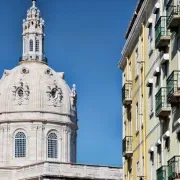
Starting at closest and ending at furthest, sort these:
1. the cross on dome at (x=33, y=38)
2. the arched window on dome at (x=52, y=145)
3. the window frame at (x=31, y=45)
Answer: the arched window on dome at (x=52, y=145) < the cross on dome at (x=33, y=38) < the window frame at (x=31, y=45)

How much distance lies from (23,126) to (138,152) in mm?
73632

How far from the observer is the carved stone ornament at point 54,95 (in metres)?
113

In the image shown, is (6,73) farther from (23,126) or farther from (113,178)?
(113,178)

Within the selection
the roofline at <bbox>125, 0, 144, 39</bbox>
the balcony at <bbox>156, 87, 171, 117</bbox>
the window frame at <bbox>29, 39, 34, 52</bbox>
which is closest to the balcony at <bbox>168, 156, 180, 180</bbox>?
the balcony at <bbox>156, 87, 171, 117</bbox>

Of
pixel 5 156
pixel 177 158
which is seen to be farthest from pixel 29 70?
pixel 177 158

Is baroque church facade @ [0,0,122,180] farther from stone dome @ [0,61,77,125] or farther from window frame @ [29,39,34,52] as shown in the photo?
window frame @ [29,39,34,52]

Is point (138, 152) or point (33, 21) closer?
point (138, 152)

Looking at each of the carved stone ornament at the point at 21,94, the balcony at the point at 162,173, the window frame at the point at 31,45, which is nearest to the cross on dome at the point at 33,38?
the window frame at the point at 31,45

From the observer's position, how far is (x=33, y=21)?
4729 inches

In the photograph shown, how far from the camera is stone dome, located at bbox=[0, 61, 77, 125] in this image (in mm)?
112000

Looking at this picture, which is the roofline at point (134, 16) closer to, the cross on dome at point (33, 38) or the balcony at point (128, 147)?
the balcony at point (128, 147)

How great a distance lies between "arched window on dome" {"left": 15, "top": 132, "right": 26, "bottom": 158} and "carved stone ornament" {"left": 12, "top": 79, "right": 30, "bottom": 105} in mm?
4108

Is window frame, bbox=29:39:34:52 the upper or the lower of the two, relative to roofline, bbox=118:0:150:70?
upper

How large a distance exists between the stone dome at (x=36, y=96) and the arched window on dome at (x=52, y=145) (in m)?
2.21
